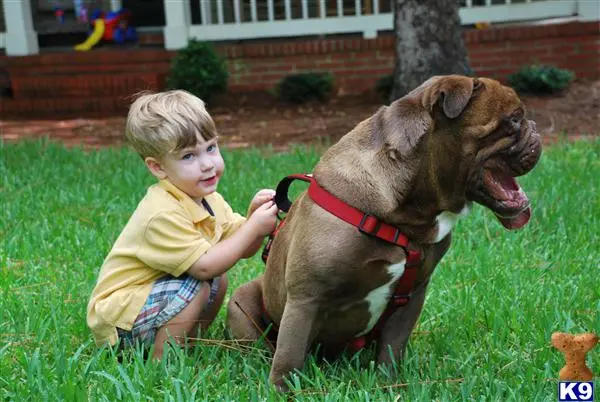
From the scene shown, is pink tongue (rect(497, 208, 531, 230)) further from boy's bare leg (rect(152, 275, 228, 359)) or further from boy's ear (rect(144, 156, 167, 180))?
boy's ear (rect(144, 156, 167, 180))

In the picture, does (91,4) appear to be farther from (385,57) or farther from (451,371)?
(451,371)

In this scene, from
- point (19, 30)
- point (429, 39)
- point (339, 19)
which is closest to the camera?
point (429, 39)

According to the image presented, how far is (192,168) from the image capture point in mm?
3299

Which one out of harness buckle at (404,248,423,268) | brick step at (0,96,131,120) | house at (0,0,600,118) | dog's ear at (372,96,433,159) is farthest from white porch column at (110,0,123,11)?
harness buckle at (404,248,423,268)

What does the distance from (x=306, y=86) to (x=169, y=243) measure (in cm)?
780

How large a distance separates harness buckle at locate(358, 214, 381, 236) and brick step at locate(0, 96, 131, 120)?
9041mm

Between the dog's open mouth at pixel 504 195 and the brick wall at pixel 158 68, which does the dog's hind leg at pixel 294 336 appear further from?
the brick wall at pixel 158 68

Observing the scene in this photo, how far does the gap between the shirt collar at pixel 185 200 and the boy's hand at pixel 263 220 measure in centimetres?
21

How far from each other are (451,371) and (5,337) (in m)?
1.78

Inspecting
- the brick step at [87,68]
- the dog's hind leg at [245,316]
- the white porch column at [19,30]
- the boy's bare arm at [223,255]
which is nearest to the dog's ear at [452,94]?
the boy's bare arm at [223,255]

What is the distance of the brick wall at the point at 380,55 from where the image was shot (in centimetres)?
1096

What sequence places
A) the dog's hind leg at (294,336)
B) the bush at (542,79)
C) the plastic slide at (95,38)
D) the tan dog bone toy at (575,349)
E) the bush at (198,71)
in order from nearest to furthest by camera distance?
the tan dog bone toy at (575,349) < the dog's hind leg at (294,336) < the bush at (542,79) < the bush at (198,71) < the plastic slide at (95,38)

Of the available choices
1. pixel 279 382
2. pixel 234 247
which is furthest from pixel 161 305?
pixel 279 382

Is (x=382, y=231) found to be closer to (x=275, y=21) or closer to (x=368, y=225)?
(x=368, y=225)
